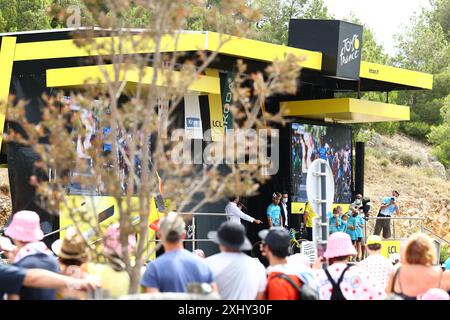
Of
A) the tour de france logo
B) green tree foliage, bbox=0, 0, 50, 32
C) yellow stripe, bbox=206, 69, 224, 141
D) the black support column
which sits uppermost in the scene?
green tree foliage, bbox=0, 0, 50, 32

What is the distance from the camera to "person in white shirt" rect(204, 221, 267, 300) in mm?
8094

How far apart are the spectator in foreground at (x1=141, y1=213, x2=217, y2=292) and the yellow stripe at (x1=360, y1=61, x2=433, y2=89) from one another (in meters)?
17.7

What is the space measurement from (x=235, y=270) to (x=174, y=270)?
618 mm

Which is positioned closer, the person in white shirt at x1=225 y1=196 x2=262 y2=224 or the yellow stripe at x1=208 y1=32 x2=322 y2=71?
the yellow stripe at x1=208 y1=32 x2=322 y2=71

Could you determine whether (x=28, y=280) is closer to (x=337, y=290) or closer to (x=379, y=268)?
(x=337, y=290)

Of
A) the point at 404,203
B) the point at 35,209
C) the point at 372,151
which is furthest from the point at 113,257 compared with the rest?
the point at 372,151

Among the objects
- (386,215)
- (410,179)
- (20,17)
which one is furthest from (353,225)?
(410,179)

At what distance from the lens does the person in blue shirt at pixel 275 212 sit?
23734 millimetres

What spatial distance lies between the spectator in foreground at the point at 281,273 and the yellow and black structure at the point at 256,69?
9162 millimetres

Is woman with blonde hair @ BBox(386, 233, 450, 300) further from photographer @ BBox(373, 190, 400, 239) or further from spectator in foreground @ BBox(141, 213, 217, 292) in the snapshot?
photographer @ BBox(373, 190, 400, 239)

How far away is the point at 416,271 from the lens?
841cm

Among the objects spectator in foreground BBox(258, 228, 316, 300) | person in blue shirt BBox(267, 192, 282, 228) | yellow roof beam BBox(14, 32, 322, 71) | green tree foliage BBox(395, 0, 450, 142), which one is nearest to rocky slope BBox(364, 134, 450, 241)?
green tree foliage BBox(395, 0, 450, 142)

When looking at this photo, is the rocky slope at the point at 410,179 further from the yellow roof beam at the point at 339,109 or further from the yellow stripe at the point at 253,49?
the yellow stripe at the point at 253,49

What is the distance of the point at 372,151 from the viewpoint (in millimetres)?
61406
